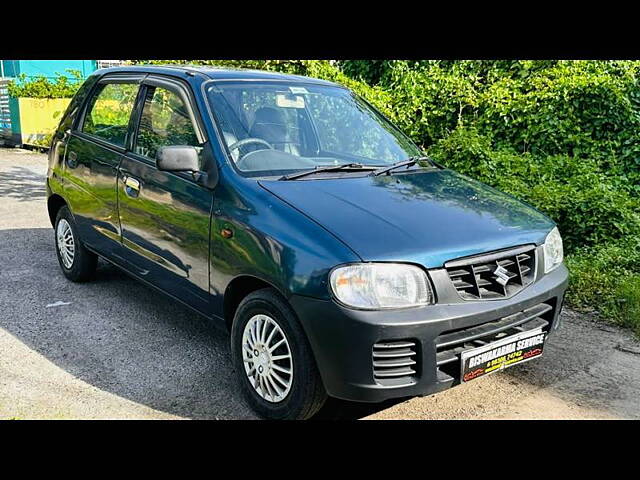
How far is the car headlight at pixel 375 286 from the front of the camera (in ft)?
9.29

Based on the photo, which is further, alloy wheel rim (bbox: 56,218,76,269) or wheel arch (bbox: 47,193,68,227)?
wheel arch (bbox: 47,193,68,227)

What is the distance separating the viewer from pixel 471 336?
2988 mm

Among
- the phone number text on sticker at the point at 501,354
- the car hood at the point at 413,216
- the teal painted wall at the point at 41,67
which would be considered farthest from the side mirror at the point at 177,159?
the teal painted wall at the point at 41,67

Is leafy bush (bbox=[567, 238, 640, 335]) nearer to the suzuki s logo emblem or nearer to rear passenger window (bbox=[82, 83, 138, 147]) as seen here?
the suzuki s logo emblem

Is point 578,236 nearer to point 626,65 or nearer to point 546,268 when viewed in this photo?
point 546,268

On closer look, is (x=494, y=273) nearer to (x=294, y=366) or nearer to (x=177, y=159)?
(x=294, y=366)

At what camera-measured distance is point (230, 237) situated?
343 cm

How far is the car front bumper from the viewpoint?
2.80 metres

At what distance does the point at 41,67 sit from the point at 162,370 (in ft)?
60.9

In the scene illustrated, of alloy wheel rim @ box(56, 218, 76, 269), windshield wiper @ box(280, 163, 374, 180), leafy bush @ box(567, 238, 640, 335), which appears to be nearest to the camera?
windshield wiper @ box(280, 163, 374, 180)

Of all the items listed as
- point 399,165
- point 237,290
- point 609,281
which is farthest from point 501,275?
point 609,281

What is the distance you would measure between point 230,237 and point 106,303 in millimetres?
2157

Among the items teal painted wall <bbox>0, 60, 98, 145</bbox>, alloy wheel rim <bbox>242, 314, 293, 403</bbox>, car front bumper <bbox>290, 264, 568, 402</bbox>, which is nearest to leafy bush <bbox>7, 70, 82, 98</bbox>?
teal painted wall <bbox>0, 60, 98, 145</bbox>

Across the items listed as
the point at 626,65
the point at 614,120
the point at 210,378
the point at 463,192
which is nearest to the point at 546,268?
the point at 463,192
